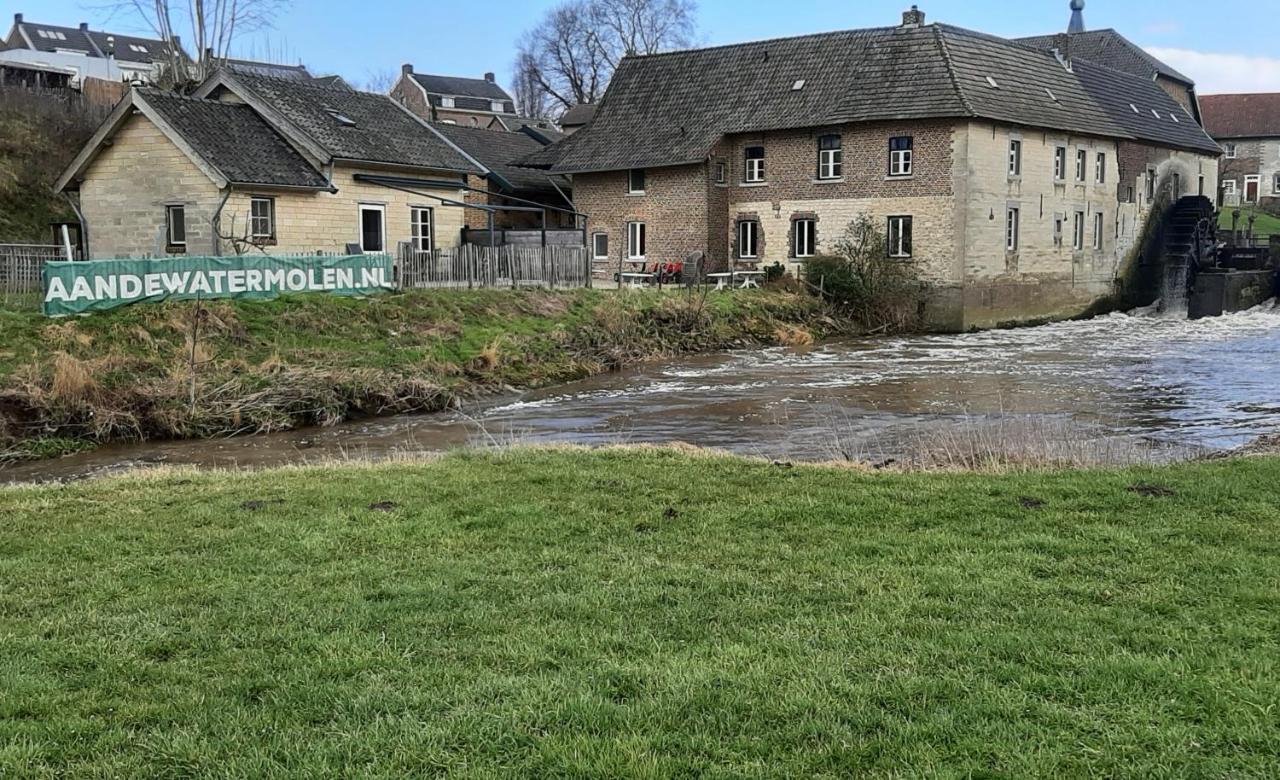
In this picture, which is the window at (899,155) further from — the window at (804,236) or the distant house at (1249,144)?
the distant house at (1249,144)

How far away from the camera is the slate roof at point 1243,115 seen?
272ft

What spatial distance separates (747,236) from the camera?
1697 inches

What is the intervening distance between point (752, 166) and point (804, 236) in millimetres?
3507

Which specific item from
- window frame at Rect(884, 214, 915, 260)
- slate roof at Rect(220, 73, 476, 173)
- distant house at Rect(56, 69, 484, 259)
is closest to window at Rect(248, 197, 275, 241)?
distant house at Rect(56, 69, 484, 259)

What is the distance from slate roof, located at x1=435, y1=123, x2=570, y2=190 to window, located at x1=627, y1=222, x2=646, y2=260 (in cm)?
514

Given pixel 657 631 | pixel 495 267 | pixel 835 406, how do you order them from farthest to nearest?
pixel 495 267, pixel 835 406, pixel 657 631

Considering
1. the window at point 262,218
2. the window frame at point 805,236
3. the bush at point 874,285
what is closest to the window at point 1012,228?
the bush at point 874,285

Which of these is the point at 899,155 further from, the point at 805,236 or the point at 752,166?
the point at 752,166

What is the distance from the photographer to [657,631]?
6.20 metres

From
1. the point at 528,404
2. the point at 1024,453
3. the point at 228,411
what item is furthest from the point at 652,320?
the point at 1024,453

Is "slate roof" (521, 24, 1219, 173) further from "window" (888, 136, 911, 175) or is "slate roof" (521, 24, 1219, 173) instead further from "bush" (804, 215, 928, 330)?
"bush" (804, 215, 928, 330)

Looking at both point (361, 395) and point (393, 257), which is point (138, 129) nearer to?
point (393, 257)

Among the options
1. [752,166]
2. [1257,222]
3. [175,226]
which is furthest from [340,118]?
[1257,222]

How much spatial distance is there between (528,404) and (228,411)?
586cm
